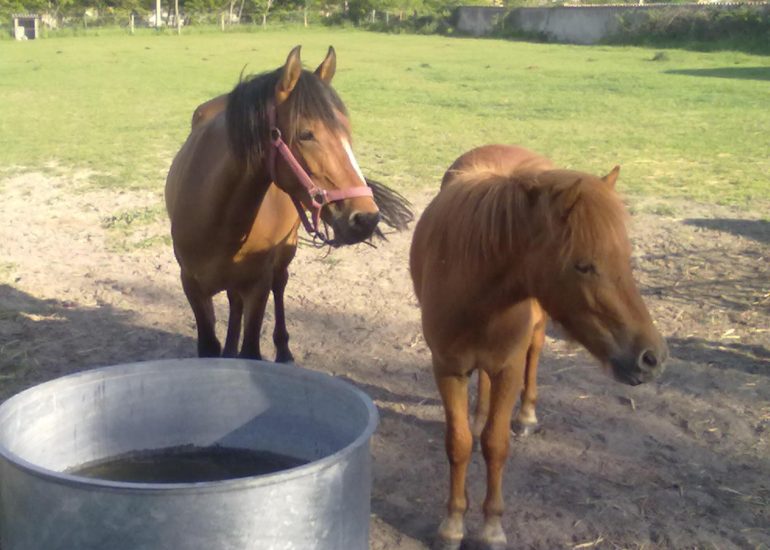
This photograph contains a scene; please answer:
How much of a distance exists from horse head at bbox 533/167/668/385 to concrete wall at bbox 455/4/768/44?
1427 inches

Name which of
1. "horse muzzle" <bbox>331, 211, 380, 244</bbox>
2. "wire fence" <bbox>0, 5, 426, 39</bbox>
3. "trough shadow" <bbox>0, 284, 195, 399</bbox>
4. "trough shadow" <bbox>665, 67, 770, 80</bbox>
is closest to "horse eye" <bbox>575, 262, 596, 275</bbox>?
"horse muzzle" <bbox>331, 211, 380, 244</bbox>

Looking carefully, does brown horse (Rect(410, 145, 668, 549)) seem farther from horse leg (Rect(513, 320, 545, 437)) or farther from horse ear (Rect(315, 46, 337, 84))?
horse ear (Rect(315, 46, 337, 84))

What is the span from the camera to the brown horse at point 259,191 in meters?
3.28

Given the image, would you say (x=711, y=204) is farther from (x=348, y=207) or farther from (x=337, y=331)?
(x=348, y=207)

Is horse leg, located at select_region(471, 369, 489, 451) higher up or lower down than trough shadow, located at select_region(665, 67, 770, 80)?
lower down

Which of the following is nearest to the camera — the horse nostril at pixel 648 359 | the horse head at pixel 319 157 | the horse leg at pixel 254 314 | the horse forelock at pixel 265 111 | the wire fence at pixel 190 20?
the horse nostril at pixel 648 359

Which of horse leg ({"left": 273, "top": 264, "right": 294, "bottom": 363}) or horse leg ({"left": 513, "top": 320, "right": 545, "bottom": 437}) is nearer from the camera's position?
horse leg ({"left": 513, "top": 320, "right": 545, "bottom": 437})

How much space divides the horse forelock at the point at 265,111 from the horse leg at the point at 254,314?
0.76 m

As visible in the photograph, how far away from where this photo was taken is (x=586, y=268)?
244cm

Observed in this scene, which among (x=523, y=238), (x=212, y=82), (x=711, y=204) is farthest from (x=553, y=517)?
(x=212, y=82)

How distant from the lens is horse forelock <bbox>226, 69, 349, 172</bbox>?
3309 millimetres

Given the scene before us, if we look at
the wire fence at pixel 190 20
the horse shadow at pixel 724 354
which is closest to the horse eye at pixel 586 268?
the horse shadow at pixel 724 354

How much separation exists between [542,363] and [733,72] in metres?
20.6

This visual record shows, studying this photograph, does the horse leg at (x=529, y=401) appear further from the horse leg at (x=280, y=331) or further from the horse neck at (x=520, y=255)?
the horse leg at (x=280, y=331)
